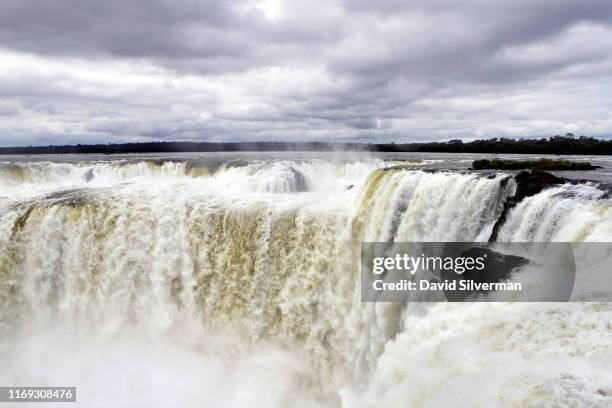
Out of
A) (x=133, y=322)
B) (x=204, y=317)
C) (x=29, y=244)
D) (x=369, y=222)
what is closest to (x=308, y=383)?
(x=204, y=317)

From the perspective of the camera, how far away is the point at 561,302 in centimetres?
647

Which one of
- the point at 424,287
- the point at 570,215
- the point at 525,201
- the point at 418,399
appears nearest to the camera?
the point at 418,399

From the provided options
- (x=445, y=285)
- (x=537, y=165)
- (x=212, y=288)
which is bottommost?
(x=212, y=288)

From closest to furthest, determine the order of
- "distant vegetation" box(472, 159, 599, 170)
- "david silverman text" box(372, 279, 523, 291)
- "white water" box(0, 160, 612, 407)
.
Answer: "david silverman text" box(372, 279, 523, 291)
"white water" box(0, 160, 612, 407)
"distant vegetation" box(472, 159, 599, 170)

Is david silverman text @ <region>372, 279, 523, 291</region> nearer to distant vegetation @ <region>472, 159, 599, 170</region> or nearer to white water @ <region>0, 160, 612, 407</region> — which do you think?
white water @ <region>0, 160, 612, 407</region>

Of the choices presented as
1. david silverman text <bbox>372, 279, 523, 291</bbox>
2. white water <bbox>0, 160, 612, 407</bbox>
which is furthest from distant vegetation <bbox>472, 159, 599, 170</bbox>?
david silverman text <bbox>372, 279, 523, 291</bbox>

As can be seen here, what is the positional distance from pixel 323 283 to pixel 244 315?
2727mm

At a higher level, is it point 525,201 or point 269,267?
point 525,201

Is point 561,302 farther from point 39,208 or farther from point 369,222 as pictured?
point 39,208

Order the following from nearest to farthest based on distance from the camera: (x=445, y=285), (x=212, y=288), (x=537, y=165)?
(x=445, y=285)
(x=212, y=288)
(x=537, y=165)

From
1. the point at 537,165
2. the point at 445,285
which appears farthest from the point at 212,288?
the point at 537,165

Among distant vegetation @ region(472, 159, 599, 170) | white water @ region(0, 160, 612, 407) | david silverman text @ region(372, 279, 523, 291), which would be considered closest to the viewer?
david silverman text @ region(372, 279, 523, 291)

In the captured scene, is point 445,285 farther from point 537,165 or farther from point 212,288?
point 537,165

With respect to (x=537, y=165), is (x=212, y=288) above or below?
below
